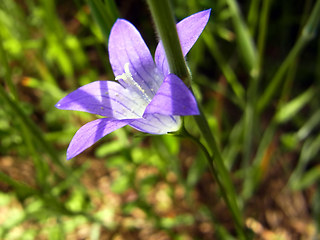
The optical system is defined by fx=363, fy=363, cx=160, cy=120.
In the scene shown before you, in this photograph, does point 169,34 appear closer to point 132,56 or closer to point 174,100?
point 174,100

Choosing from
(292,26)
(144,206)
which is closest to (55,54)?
(144,206)

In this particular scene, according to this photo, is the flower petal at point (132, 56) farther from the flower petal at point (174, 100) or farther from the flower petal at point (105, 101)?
the flower petal at point (174, 100)

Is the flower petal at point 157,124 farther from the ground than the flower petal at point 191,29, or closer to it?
closer to it

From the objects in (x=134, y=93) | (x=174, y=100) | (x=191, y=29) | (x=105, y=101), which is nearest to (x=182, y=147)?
(x=134, y=93)

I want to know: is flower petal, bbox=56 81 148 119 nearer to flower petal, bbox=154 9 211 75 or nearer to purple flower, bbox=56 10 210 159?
purple flower, bbox=56 10 210 159

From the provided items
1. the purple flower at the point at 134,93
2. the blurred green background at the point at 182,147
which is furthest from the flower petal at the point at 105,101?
the blurred green background at the point at 182,147

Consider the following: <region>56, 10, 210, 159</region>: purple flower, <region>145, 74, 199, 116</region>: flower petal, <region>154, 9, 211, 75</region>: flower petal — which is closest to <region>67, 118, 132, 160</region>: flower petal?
<region>56, 10, 210, 159</region>: purple flower
